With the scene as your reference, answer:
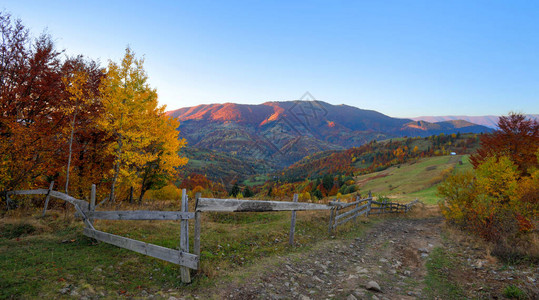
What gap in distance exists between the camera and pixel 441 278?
7137mm

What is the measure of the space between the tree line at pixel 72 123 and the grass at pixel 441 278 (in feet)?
60.0

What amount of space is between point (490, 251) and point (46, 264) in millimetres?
14706

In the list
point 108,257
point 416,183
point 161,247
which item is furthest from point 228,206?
point 416,183

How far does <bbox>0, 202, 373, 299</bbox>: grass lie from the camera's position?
16.6 ft

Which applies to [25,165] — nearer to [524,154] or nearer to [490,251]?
[490,251]

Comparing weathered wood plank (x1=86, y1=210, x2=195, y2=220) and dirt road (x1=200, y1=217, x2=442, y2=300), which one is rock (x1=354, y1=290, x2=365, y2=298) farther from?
weathered wood plank (x1=86, y1=210, x2=195, y2=220)

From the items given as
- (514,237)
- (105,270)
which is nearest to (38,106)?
(105,270)

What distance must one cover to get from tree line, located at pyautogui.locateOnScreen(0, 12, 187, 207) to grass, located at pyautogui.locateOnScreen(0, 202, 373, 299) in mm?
4629

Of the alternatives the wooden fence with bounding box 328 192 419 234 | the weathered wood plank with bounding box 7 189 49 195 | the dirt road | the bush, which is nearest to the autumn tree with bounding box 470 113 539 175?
the bush

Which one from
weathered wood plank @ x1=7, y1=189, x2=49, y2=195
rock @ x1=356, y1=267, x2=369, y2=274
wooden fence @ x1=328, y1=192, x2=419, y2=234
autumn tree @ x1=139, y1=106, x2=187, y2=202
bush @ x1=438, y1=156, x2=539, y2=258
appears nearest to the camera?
rock @ x1=356, y1=267, x2=369, y2=274

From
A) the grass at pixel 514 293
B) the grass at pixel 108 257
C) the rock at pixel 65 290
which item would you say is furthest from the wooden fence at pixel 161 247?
the grass at pixel 514 293

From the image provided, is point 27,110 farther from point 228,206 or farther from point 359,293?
point 359,293

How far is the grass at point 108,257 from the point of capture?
5.05 metres

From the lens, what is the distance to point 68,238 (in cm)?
846
